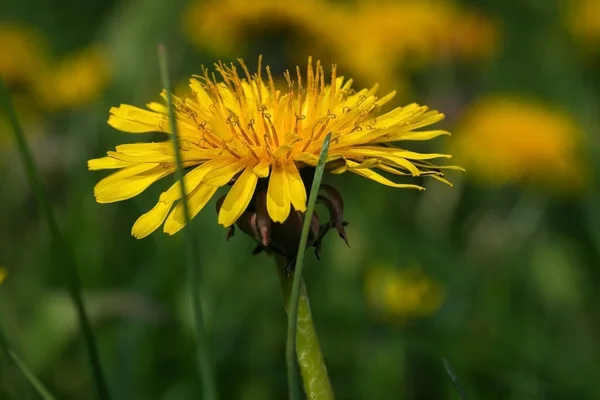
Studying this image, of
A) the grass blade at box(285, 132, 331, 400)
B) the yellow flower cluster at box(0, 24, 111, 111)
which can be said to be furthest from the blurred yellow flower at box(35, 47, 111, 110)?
the grass blade at box(285, 132, 331, 400)

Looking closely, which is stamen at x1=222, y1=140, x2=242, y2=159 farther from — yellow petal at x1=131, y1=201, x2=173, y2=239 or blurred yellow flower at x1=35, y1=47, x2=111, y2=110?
blurred yellow flower at x1=35, y1=47, x2=111, y2=110

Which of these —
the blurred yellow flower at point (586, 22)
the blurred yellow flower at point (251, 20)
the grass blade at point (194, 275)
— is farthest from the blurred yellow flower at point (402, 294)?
the blurred yellow flower at point (586, 22)

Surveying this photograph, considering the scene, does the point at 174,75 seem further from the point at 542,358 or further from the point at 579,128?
the point at 542,358

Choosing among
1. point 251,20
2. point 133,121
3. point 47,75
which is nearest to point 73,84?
point 47,75

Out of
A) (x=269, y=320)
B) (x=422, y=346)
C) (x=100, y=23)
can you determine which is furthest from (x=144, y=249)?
(x=100, y=23)

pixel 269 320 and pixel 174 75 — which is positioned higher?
pixel 174 75

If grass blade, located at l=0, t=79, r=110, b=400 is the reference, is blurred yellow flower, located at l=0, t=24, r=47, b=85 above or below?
above
